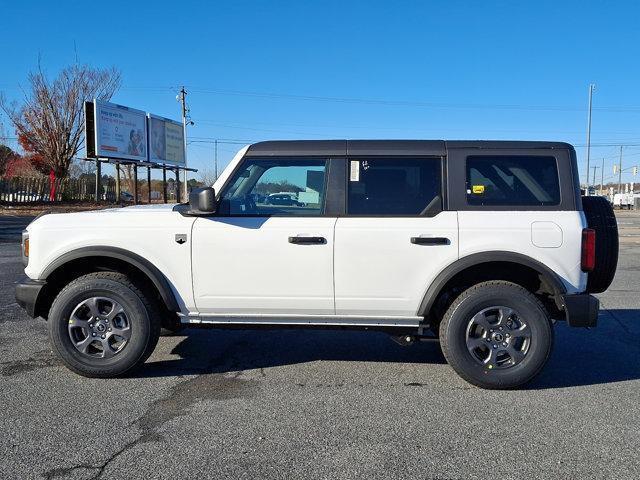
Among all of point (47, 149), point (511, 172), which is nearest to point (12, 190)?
A: point (47, 149)

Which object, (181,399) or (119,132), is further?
(119,132)

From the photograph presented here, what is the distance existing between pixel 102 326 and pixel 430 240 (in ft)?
8.93

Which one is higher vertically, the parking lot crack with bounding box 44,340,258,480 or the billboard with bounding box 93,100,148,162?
the billboard with bounding box 93,100,148,162

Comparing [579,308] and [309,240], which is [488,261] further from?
[309,240]

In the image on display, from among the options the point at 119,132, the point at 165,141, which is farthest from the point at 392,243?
the point at 165,141

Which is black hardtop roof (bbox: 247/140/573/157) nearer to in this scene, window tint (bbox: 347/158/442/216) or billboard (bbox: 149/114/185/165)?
window tint (bbox: 347/158/442/216)

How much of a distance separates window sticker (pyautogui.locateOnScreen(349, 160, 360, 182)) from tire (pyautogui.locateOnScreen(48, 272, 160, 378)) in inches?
76.8

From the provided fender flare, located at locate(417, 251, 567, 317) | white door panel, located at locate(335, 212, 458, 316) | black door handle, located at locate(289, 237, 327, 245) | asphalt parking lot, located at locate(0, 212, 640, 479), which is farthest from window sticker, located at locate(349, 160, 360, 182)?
asphalt parking lot, located at locate(0, 212, 640, 479)

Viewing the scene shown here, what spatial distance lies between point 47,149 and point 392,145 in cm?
4178

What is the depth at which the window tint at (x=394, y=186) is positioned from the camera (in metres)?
4.71

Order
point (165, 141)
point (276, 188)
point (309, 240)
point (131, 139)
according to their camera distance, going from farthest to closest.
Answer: point (165, 141), point (131, 139), point (276, 188), point (309, 240)

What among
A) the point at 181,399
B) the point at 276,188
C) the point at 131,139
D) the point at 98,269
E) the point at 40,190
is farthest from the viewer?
the point at 131,139

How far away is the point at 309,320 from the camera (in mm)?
4766

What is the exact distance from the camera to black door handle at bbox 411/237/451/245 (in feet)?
15.0
